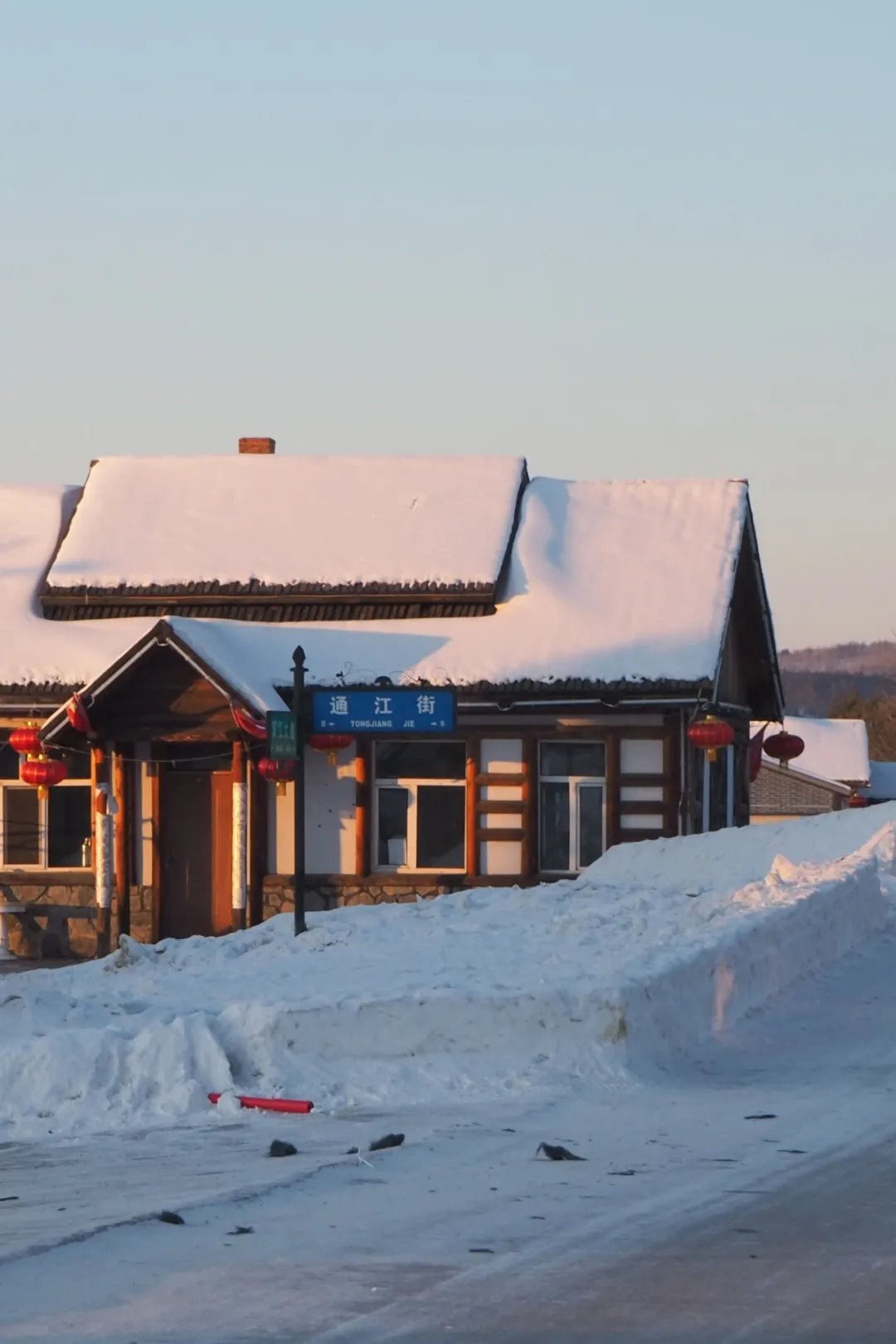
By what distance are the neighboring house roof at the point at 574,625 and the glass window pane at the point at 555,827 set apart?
4.62ft

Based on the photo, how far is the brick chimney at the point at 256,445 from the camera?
30.7 metres

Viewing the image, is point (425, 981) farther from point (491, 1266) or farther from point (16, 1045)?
point (491, 1266)

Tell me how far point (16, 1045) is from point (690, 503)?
56.9 feet

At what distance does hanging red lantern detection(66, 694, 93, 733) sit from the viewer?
2223 centimetres

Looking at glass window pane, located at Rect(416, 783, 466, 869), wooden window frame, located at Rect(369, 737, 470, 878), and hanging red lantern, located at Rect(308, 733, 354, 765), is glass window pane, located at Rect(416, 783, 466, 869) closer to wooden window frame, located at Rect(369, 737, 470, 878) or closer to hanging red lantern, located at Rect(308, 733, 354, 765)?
wooden window frame, located at Rect(369, 737, 470, 878)

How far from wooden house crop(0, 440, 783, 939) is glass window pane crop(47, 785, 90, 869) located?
0.02 meters

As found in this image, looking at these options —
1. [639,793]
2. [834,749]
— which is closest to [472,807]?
[639,793]

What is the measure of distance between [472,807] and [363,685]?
9.02ft

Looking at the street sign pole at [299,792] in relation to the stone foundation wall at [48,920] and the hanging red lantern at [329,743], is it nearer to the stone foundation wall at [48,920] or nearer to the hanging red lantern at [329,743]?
the hanging red lantern at [329,743]

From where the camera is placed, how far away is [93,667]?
23703mm

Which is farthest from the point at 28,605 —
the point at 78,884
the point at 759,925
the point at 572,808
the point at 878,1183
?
the point at 878,1183

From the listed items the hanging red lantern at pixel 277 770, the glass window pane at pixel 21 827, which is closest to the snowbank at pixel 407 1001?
the hanging red lantern at pixel 277 770

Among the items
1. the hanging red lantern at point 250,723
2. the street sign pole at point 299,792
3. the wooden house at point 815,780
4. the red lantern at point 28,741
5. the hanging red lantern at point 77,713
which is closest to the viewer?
the street sign pole at point 299,792

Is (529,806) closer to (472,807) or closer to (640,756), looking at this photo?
(472,807)
